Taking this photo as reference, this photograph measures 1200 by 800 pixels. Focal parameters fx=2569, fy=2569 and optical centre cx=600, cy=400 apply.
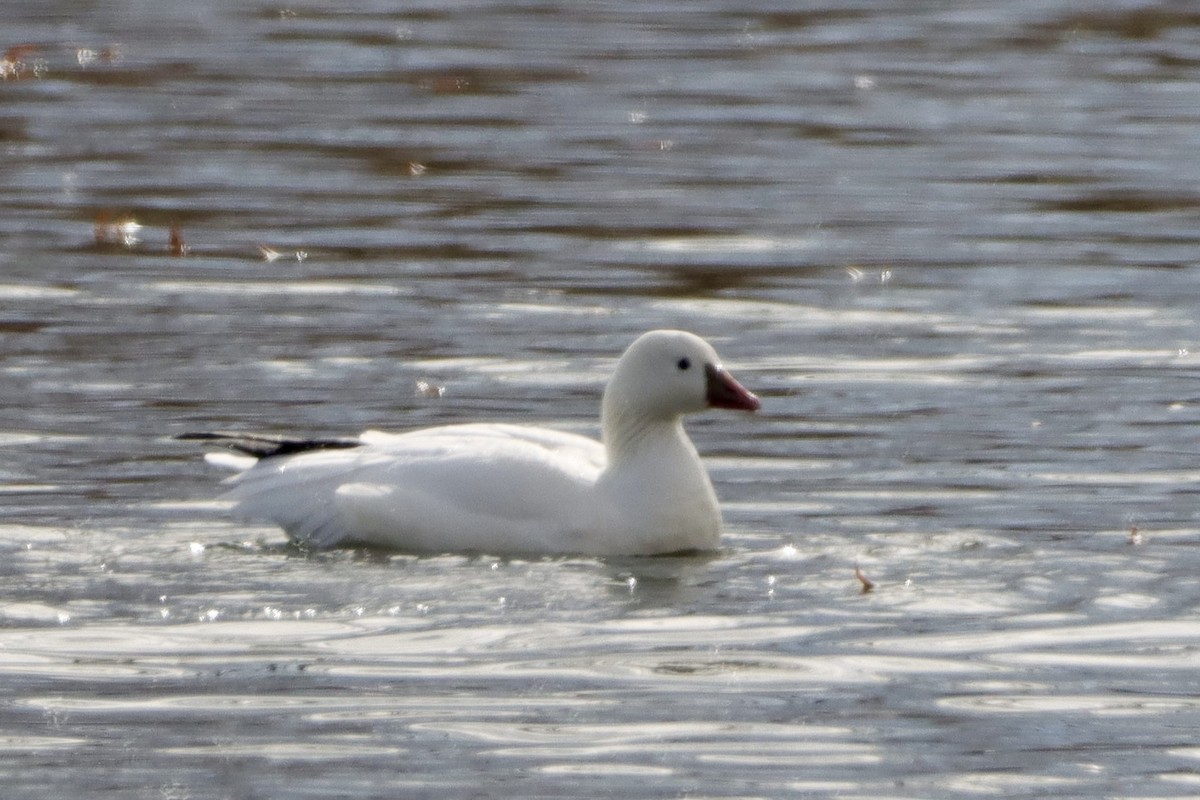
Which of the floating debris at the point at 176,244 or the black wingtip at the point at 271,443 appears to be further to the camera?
the floating debris at the point at 176,244

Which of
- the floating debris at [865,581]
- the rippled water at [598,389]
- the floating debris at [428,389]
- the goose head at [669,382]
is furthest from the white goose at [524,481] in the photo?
the floating debris at [428,389]

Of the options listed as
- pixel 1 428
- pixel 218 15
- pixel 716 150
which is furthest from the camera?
pixel 218 15

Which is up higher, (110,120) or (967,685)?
(110,120)

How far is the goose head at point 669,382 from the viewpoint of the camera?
32.3ft

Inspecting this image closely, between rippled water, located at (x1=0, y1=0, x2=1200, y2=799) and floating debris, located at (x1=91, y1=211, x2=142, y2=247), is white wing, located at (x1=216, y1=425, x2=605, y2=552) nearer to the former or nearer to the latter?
rippled water, located at (x1=0, y1=0, x2=1200, y2=799)

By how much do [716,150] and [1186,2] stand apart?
1037cm

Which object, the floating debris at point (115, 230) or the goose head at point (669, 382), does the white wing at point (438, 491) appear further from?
the floating debris at point (115, 230)

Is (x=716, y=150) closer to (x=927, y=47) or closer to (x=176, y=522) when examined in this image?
(x=927, y=47)

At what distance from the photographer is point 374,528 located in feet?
31.7

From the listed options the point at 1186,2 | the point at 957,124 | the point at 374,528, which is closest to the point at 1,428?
the point at 374,528

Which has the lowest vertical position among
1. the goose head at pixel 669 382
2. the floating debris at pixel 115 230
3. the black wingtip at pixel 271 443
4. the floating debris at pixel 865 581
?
the floating debris at pixel 865 581

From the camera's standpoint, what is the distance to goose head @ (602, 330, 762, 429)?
32.3ft

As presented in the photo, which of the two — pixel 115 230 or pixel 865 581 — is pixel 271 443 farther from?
pixel 115 230

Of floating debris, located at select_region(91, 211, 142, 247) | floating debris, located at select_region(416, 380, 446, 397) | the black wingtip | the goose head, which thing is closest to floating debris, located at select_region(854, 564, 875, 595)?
the goose head
